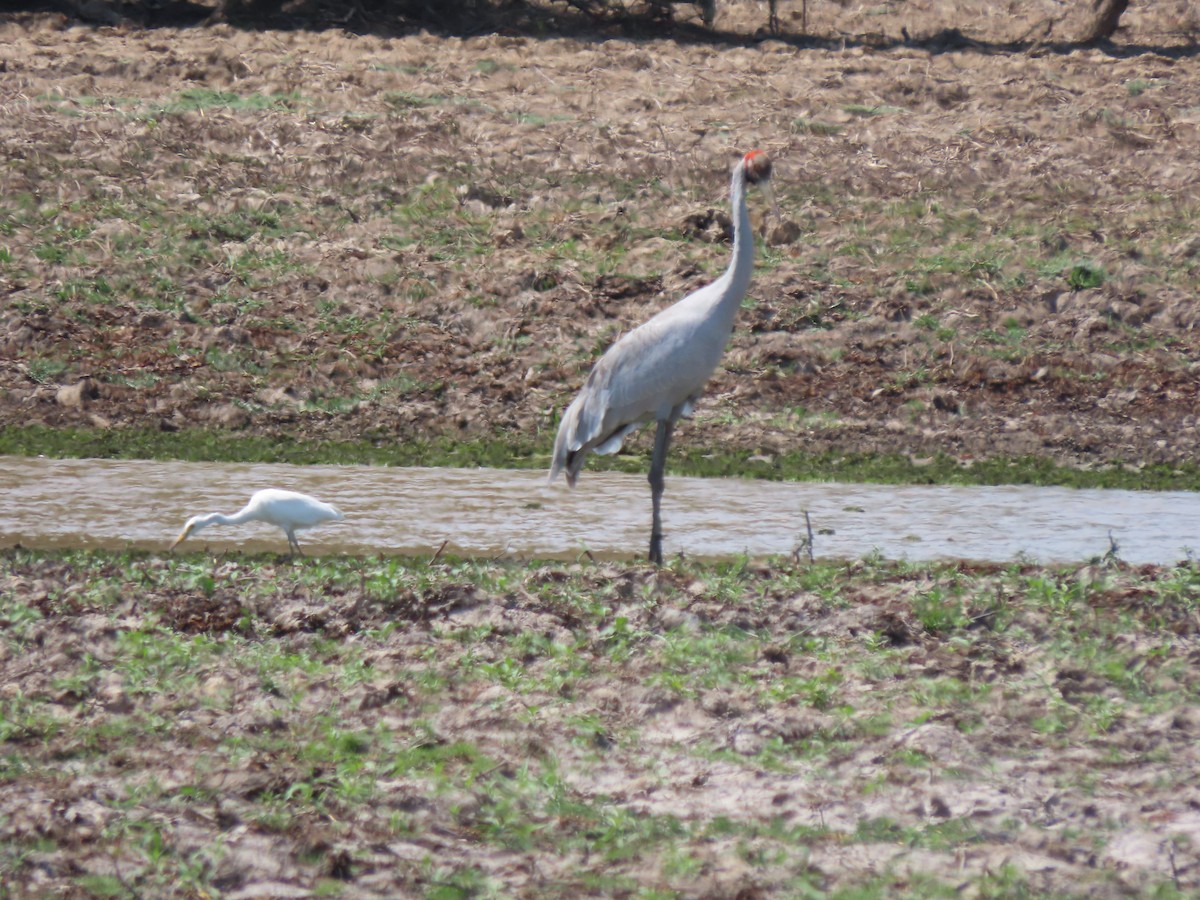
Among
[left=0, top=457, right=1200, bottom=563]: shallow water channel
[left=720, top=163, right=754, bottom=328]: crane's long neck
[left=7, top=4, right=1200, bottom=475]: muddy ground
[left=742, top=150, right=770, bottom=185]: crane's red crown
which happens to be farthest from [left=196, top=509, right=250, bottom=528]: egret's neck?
[left=7, top=4, right=1200, bottom=475]: muddy ground

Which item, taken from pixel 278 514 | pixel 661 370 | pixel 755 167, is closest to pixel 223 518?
pixel 278 514

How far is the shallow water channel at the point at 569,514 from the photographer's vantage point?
31.2 feet

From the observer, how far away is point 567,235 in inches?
632

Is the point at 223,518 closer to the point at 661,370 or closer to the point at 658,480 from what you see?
the point at 658,480

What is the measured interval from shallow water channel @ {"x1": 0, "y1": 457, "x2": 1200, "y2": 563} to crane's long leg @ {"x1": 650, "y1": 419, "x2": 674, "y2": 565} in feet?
0.81

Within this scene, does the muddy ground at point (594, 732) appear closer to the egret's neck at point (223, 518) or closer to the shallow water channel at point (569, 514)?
the egret's neck at point (223, 518)

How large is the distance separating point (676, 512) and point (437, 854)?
556cm

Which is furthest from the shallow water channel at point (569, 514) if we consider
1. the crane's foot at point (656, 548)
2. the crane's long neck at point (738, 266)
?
the crane's long neck at point (738, 266)

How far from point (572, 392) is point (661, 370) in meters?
3.88

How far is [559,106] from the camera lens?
18969 mm

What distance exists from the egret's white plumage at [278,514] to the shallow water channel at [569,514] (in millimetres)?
484

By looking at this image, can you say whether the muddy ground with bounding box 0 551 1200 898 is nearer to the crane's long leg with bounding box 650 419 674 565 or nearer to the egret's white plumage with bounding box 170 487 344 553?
the egret's white plumage with bounding box 170 487 344 553

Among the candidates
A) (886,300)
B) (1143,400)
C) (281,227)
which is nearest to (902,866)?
(1143,400)

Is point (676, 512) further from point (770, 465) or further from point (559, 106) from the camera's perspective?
point (559, 106)
